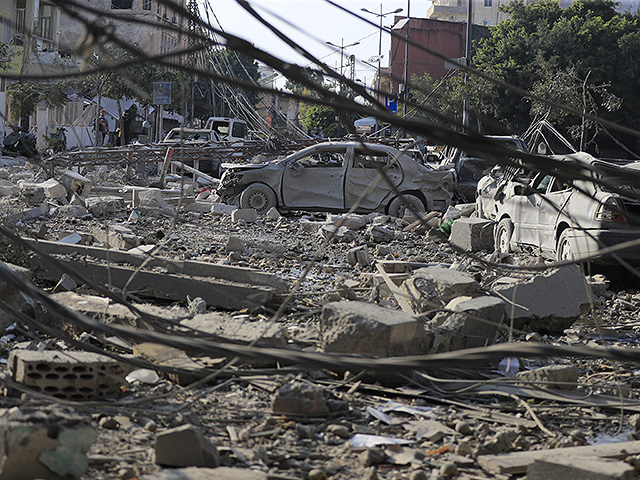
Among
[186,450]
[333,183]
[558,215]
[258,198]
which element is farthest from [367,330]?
[258,198]

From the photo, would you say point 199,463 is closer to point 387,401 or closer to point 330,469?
point 330,469

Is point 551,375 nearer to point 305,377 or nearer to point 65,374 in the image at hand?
point 305,377

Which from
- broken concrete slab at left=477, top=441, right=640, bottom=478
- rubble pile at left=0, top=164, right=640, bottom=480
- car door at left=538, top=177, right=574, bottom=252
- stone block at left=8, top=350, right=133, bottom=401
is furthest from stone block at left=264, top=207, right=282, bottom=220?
broken concrete slab at left=477, top=441, right=640, bottom=478

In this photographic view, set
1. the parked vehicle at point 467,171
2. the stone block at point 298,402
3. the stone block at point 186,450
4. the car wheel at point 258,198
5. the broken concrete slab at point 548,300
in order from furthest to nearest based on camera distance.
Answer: the parked vehicle at point 467,171
the car wheel at point 258,198
the broken concrete slab at point 548,300
the stone block at point 298,402
the stone block at point 186,450

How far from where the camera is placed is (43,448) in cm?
283

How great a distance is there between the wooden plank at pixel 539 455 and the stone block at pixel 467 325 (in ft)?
5.16

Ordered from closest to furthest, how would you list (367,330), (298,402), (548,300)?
(298,402) < (367,330) < (548,300)

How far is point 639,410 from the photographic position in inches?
170

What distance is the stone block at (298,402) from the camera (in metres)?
3.94

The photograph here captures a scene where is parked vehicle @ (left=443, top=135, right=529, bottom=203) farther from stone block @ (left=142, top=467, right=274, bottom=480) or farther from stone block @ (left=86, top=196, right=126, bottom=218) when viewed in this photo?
stone block @ (left=142, top=467, right=274, bottom=480)

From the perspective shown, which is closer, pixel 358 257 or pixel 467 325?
pixel 467 325

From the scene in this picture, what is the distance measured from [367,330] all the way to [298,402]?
2.46 feet

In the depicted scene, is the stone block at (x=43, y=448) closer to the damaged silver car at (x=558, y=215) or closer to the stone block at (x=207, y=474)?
the stone block at (x=207, y=474)

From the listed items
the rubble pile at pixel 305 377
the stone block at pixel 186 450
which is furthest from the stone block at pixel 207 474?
the stone block at pixel 186 450
